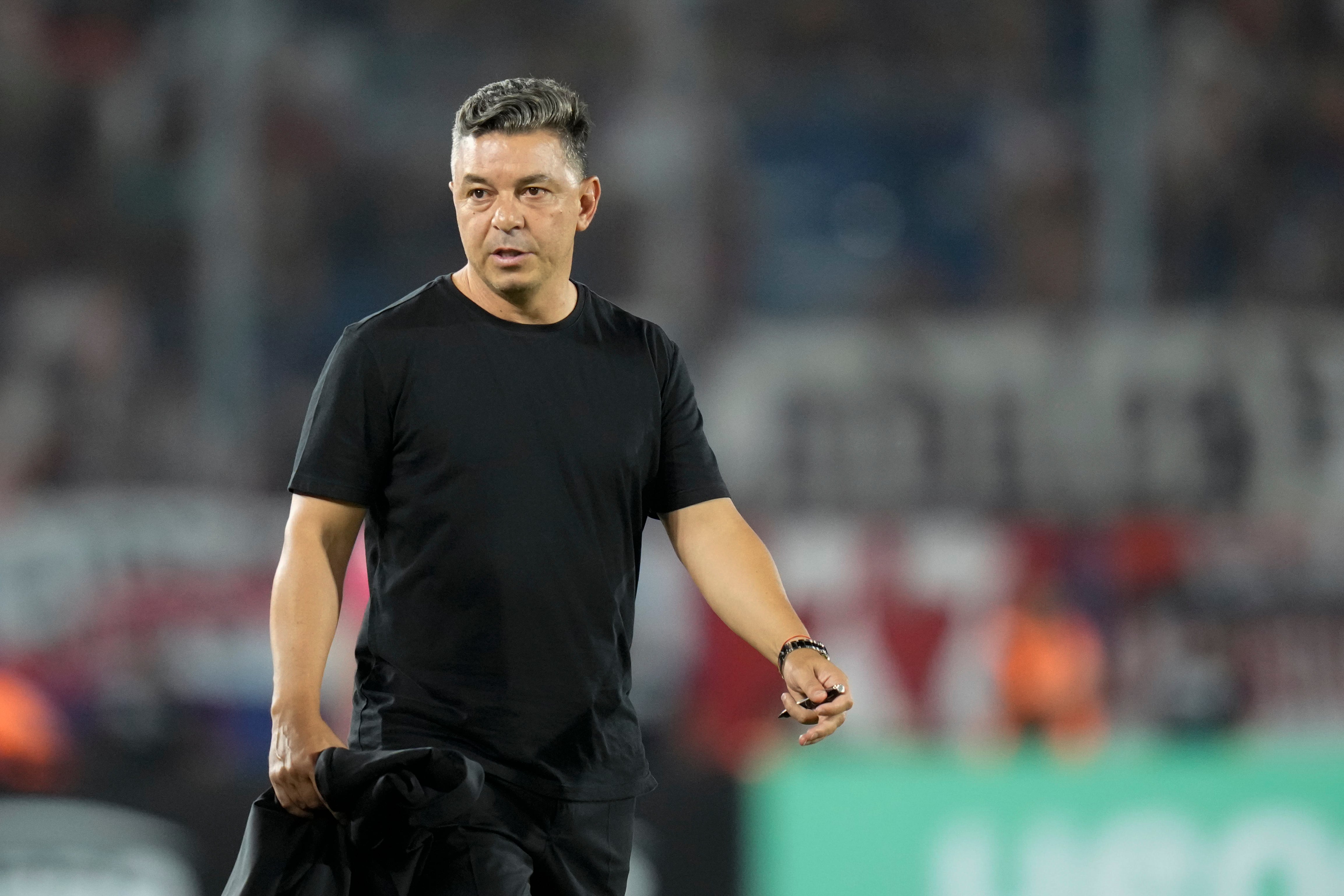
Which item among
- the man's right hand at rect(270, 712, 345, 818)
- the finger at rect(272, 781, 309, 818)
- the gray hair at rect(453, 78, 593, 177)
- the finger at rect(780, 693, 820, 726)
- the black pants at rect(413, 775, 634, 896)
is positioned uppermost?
the gray hair at rect(453, 78, 593, 177)

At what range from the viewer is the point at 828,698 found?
102 inches

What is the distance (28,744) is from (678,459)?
3996 mm

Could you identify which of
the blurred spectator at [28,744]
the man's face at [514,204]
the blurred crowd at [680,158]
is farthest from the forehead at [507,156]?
the blurred crowd at [680,158]

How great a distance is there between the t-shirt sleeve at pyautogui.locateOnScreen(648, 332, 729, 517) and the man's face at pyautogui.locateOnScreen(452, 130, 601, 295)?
11.6 inches

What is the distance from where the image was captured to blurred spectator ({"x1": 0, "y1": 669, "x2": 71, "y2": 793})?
529cm

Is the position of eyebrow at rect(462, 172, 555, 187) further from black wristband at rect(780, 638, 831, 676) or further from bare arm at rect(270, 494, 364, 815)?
black wristband at rect(780, 638, 831, 676)

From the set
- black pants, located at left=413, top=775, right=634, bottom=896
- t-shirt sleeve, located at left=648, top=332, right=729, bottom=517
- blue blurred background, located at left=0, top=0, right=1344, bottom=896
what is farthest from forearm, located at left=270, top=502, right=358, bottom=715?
blue blurred background, located at left=0, top=0, right=1344, bottom=896

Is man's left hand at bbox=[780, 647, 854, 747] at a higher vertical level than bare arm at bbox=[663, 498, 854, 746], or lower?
lower

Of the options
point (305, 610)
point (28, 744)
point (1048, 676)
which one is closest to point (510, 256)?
point (305, 610)

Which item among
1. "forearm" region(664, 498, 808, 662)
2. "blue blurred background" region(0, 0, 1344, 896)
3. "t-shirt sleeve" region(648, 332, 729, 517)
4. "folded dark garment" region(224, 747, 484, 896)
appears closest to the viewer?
"folded dark garment" region(224, 747, 484, 896)

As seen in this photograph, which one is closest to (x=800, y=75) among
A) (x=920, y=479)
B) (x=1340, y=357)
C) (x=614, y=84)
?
(x=614, y=84)

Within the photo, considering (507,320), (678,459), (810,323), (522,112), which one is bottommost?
(678,459)

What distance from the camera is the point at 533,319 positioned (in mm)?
2781

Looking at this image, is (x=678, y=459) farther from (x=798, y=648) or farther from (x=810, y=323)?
(x=810, y=323)
